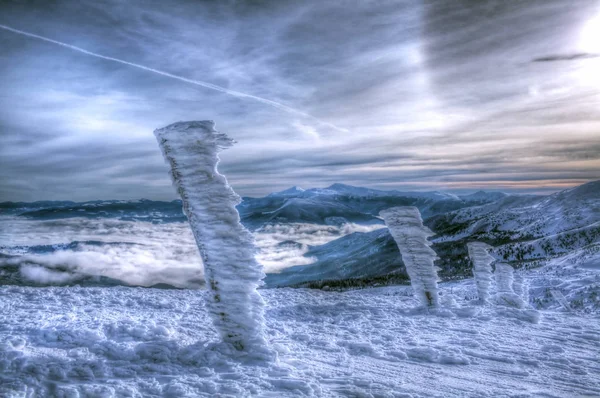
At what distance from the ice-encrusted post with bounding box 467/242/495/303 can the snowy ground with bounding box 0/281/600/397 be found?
3.45 meters

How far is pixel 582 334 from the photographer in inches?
452

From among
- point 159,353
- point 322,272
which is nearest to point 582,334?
point 159,353

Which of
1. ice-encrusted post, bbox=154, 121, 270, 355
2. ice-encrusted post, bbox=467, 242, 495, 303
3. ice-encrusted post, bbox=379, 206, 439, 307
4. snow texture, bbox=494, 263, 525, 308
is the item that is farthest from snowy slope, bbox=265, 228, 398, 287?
ice-encrusted post, bbox=154, 121, 270, 355

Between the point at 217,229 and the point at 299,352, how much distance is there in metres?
3.38

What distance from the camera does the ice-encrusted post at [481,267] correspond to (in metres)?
17.5

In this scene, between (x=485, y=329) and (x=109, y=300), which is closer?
(x=485, y=329)

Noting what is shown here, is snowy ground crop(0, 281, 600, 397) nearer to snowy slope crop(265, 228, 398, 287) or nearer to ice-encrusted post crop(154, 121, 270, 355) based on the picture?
ice-encrusted post crop(154, 121, 270, 355)

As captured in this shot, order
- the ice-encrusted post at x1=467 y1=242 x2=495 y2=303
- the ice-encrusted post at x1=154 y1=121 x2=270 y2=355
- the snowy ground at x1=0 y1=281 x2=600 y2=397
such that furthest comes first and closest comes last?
the ice-encrusted post at x1=467 y1=242 x2=495 y2=303
the ice-encrusted post at x1=154 y1=121 x2=270 y2=355
the snowy ground at x1=0 y1=281 x2=600 y2=397

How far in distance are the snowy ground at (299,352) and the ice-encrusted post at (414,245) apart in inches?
68.1

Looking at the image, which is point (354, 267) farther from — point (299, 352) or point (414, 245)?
point (299, 352)

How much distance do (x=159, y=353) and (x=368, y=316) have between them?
7354mm

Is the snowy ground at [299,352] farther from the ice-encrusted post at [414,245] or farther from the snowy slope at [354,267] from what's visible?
the snowy slope at [354,267]

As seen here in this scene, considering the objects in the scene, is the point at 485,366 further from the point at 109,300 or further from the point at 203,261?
the point at 109,300

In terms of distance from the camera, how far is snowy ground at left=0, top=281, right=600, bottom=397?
22.0 feet
